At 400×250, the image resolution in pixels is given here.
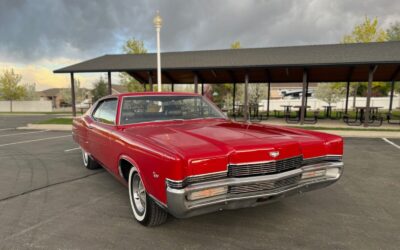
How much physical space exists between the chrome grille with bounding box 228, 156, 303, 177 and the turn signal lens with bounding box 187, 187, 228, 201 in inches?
6.4

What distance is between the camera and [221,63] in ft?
47.7

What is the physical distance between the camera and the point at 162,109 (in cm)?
392

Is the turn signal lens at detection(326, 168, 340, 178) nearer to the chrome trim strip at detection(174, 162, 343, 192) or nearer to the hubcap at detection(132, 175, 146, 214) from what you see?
the chrome trim strip at detection(174, 162, 343, 192)

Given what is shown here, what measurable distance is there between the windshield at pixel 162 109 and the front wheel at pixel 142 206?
88cm

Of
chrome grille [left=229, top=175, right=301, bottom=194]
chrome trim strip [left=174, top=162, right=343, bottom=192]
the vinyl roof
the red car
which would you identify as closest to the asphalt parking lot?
the red car

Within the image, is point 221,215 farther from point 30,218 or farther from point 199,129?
point 30,218

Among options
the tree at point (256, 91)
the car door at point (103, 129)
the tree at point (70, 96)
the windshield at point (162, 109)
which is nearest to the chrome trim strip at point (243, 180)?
the windshield at point (162, 109)

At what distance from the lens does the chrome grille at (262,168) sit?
2.43 meters

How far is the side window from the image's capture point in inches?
154

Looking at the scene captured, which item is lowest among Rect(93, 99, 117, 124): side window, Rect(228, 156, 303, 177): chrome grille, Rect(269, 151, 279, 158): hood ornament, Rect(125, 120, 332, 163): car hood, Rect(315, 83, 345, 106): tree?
Rect(228, 156, 303, 177): chrome grille

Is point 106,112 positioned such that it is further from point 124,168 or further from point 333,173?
point 333,173

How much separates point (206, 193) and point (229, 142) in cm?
56

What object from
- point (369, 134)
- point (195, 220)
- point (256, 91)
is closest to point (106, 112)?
point (195, 220)

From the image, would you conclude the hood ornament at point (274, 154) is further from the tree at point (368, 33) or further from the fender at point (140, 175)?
the tree at point (368, 33)
